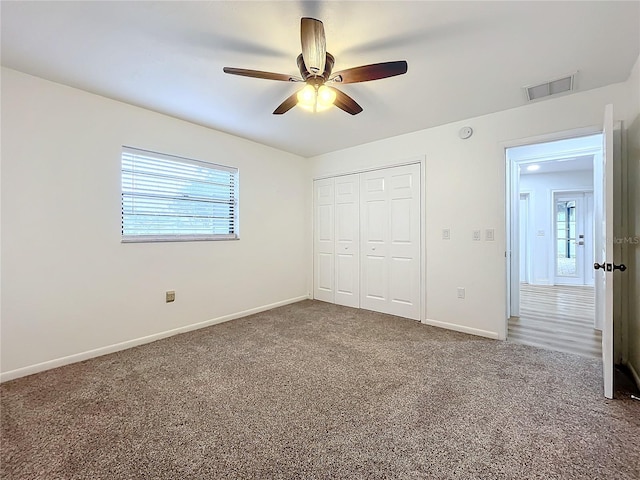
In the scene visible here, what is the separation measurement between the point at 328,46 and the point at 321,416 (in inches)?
94.2

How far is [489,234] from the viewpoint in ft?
10.1

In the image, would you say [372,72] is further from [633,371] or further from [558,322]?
[558,322]

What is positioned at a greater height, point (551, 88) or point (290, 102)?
point (551, 88)

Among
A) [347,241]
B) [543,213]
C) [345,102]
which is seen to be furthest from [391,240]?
[543,213]

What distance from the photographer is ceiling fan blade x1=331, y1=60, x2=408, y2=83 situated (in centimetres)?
171

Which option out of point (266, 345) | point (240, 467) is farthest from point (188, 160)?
point (240, 467)

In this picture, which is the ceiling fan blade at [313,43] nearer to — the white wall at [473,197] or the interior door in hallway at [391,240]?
the white wall at [473,197]

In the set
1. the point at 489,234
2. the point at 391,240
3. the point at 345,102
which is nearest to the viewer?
the point at 345,102

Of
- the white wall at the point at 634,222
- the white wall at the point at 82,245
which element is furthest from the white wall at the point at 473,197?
the white wall at the point at 82,245

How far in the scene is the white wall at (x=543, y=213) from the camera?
6.12 metres

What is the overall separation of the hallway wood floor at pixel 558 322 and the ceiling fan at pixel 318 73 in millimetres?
2907

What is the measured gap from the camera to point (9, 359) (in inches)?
87.7

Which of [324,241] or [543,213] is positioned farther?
[543,213]

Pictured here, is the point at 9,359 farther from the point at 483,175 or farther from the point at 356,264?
the point at 483,175
